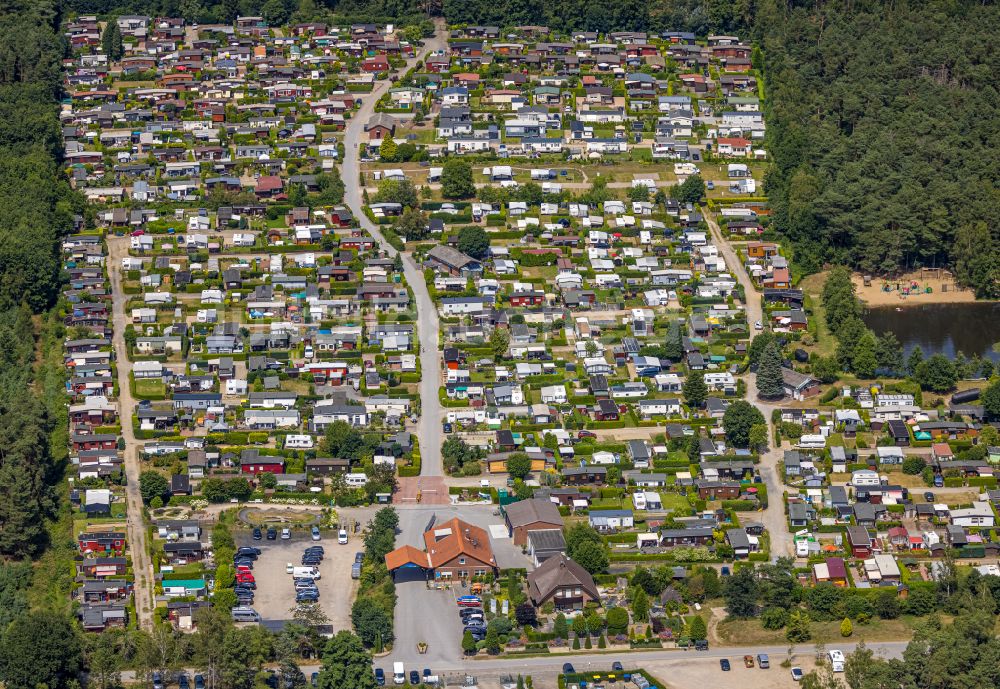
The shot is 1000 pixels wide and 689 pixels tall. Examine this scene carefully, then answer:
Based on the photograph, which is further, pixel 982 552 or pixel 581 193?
pixel 581 193

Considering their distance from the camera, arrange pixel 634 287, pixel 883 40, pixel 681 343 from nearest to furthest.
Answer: pixel 681 343 < pixel 634 287 < pixel 883 40

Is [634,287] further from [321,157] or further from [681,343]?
[321,157]

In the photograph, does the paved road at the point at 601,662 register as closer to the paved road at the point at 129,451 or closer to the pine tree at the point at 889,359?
the paved road at the point at 129,451

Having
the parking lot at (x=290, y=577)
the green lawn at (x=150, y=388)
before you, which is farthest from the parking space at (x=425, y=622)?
the green lawn at (x=150, y=388)

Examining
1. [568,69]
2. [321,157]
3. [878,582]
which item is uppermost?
[568,69]

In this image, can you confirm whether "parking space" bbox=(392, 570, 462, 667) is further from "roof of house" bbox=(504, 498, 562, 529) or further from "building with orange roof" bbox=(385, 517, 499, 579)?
"roof of house" bbox=(504, 498, 562, 529)

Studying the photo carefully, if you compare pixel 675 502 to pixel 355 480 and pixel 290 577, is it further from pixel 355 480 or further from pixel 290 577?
pixel 290 577

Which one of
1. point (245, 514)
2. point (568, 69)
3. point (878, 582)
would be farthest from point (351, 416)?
point (568, 69)

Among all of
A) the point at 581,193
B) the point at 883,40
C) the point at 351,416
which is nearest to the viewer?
the point at 351,416
